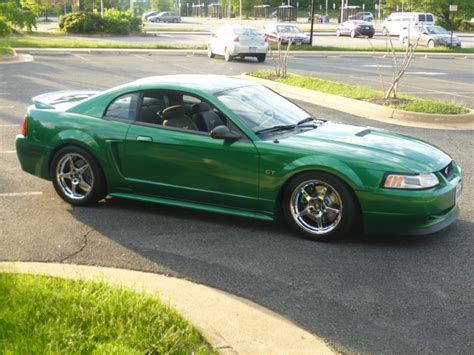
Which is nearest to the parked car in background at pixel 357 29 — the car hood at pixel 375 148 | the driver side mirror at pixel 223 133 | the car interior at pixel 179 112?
the car hood at pixel 375 148

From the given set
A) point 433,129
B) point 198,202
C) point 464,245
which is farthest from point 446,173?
point 433,129

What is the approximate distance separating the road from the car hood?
2.38ft

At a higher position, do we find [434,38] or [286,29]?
[286,29]

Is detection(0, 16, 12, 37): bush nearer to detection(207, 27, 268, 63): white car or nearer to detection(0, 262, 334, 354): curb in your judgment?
detection(207, 27, 268, 63): white car

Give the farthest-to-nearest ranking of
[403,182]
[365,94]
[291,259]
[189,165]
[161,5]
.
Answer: [161,5], [365,94], [189,165], [403,182], [291,259]

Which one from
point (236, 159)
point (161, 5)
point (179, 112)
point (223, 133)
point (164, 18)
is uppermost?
Answer: point (161, 5)

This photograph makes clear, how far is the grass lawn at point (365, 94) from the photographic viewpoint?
12859 millimetres

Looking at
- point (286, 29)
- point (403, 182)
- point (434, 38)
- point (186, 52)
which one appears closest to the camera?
point (403, 182)

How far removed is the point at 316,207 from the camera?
5.59 m

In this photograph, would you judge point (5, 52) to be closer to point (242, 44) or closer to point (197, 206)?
point (242, 44)

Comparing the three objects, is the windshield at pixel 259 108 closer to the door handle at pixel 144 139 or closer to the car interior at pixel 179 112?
the car interior at pixel 179 112

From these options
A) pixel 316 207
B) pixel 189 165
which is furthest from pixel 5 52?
pixel 316 207

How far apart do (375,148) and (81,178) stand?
3061 mm

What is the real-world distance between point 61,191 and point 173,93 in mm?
1625
